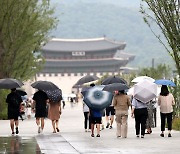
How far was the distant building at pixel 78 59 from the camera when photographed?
122 m

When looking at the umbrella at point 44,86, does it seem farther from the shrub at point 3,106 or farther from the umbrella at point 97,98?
the shrub at point 3,106

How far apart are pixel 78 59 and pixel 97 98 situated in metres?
103

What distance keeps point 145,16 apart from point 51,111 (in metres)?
4.46

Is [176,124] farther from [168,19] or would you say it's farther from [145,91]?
[168,19]

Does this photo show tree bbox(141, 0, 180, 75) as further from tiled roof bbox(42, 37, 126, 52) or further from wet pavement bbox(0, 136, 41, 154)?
tiled roof bbox(42, 37, 126, 52)

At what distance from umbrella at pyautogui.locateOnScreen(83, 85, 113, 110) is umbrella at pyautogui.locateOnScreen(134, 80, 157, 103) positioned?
1.17 meters

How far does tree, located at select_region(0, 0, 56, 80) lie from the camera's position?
33.5m

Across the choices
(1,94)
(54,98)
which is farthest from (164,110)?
(1,94)

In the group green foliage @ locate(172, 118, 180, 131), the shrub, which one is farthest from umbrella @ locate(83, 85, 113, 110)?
the shrub

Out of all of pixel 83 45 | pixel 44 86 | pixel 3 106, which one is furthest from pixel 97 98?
pixel 83 45

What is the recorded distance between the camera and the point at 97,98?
19.9 m

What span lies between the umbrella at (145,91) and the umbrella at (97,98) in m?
1.17

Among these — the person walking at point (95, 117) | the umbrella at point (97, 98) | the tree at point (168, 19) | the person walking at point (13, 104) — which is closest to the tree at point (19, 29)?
Answer: the person walking at point (13, 104)

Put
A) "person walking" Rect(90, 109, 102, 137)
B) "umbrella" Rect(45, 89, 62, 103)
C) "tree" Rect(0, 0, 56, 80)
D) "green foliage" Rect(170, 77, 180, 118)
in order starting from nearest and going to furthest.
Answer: "person walking" Rect(90, 109, 102, 137) → "umbrella" Rect(45, 89, 62, 103) → "green foliage" Rect(170, 77, 180, 118) → "tree" Rect(0, 0, 56, 80)
